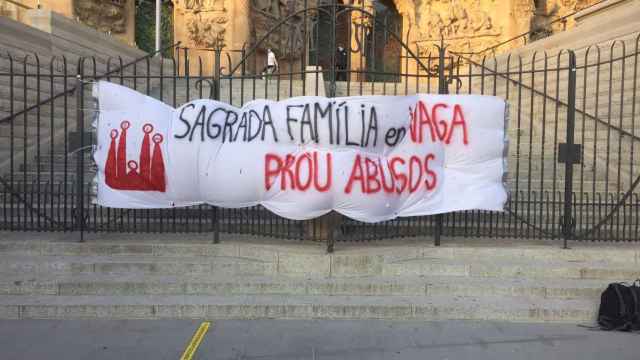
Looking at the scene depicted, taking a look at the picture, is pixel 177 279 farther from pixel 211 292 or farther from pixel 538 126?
pixel 538 126

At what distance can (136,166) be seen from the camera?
7215 millimetres

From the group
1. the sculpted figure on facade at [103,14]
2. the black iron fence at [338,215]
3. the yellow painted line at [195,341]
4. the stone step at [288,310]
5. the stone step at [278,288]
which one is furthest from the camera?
the sculpted figure on facade at [103,14]

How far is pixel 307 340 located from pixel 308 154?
2363mm

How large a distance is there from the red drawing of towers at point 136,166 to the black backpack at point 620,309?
496 centimetres

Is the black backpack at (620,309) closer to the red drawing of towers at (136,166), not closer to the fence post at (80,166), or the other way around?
the red drawing of towers at (136,166)

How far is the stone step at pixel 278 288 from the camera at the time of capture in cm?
633

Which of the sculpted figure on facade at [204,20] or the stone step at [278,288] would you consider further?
the sculpted figure on facade at [204,20]

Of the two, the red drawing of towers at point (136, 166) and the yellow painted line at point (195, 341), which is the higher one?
the red drawing of towers at point (136, 166)

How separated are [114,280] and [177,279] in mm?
657

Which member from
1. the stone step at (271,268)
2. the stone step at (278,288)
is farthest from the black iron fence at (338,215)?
the stone step at (278,288)

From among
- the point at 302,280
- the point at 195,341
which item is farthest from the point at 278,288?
the point at 195,341

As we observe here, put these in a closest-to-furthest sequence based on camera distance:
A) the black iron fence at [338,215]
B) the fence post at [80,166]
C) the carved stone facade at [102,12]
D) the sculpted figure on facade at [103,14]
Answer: the fence post at [80,166]
the black iron fence at [338,215]
the carved stone facade at [102,12]
the sculpted figure on facade at [103,14]

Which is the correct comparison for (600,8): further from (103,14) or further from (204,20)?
(103,14)

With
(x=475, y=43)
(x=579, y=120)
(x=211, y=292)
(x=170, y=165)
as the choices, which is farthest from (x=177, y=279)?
(x=475, y=43)
